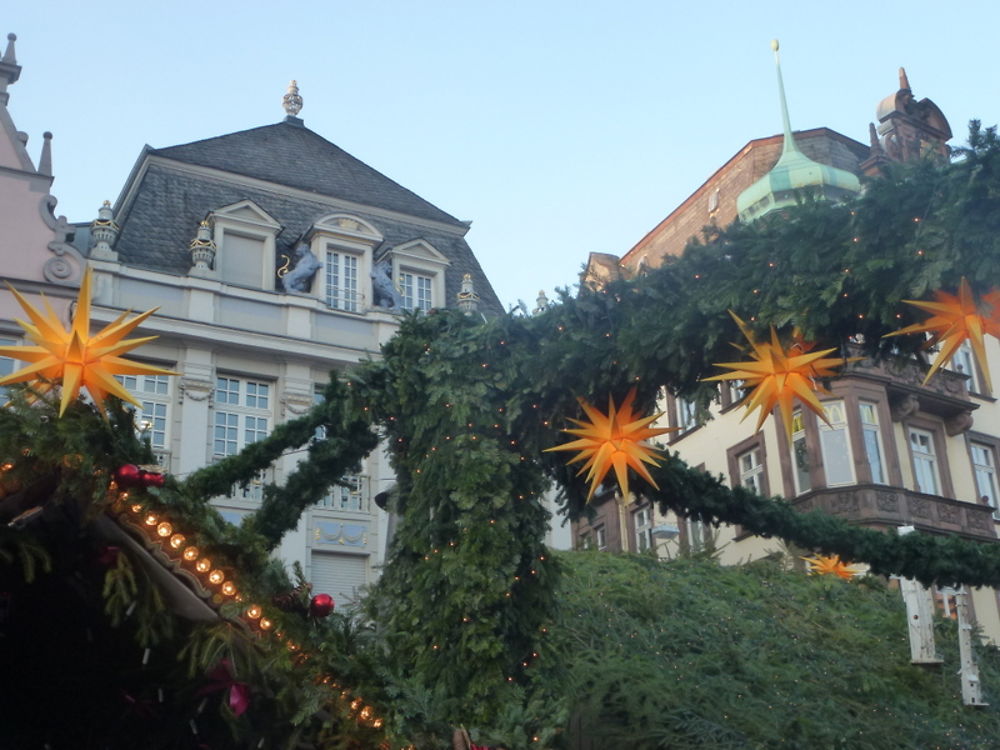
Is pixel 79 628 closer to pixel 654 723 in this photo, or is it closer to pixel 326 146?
pixel 654 723

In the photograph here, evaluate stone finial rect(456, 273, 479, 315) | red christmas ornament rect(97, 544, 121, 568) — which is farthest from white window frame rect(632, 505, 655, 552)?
red christmas ornament rect(97, 544, 121, 568)

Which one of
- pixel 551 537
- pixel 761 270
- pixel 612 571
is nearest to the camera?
pixel 761 270

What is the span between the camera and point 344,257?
22.3m

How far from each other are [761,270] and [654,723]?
5.70 m

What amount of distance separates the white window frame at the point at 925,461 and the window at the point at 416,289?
12.1 metres

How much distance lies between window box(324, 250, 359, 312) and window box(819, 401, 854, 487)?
10.5m

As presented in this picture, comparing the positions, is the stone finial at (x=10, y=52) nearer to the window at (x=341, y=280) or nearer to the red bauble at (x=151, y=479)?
the window at (x=341, y=280)

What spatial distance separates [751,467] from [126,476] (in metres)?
24.3

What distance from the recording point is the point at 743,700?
44.8ft

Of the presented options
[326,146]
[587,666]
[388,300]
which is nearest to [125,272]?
[388,300]

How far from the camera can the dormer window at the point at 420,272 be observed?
2294 centimetres

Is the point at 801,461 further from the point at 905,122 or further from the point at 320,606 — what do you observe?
the point at 320,606

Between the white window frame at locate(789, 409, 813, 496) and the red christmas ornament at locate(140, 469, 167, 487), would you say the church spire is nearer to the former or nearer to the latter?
the white window frame at locate(789, 409, 813, 496)

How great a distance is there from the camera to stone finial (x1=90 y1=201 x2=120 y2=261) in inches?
768
